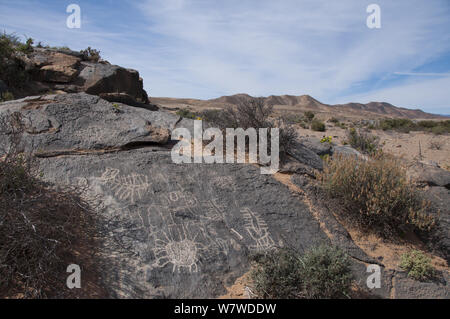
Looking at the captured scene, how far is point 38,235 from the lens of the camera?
107 inches

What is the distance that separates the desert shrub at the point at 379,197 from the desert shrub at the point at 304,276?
1.46m

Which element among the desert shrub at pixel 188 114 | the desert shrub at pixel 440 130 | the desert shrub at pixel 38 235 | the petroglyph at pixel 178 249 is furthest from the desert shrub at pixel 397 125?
the desert shrub at pixel 38 235

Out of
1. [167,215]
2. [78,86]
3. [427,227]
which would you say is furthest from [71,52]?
[427,227]

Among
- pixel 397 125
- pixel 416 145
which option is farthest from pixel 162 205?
pixel 397 125

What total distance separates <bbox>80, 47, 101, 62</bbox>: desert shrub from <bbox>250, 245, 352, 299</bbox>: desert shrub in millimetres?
11708

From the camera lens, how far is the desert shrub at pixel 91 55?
1211cm

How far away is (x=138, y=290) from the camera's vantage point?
2832mm

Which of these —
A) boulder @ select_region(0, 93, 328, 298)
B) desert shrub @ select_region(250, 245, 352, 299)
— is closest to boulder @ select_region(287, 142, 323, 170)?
boulder @ select_region(0, 93, 328, 298)

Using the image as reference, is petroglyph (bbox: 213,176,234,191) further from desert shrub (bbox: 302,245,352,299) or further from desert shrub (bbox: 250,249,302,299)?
desert shrub (bbox: 302,245,352,299)

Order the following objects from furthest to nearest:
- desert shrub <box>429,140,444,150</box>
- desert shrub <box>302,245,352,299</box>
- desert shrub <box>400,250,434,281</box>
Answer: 1. desert shrub <box>429,140,444,150</box>
2. desert shrub <box>400,250,434,281</box>
3. desert shrub <box>302,245,352,299</box>

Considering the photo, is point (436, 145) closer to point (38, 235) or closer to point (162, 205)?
point (162, 205)

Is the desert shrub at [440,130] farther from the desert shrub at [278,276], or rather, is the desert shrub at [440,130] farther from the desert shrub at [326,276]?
the desert shrub at [278,276]

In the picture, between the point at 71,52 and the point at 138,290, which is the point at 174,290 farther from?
the point at 71,52

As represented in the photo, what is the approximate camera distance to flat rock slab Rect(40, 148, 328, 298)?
307cm
